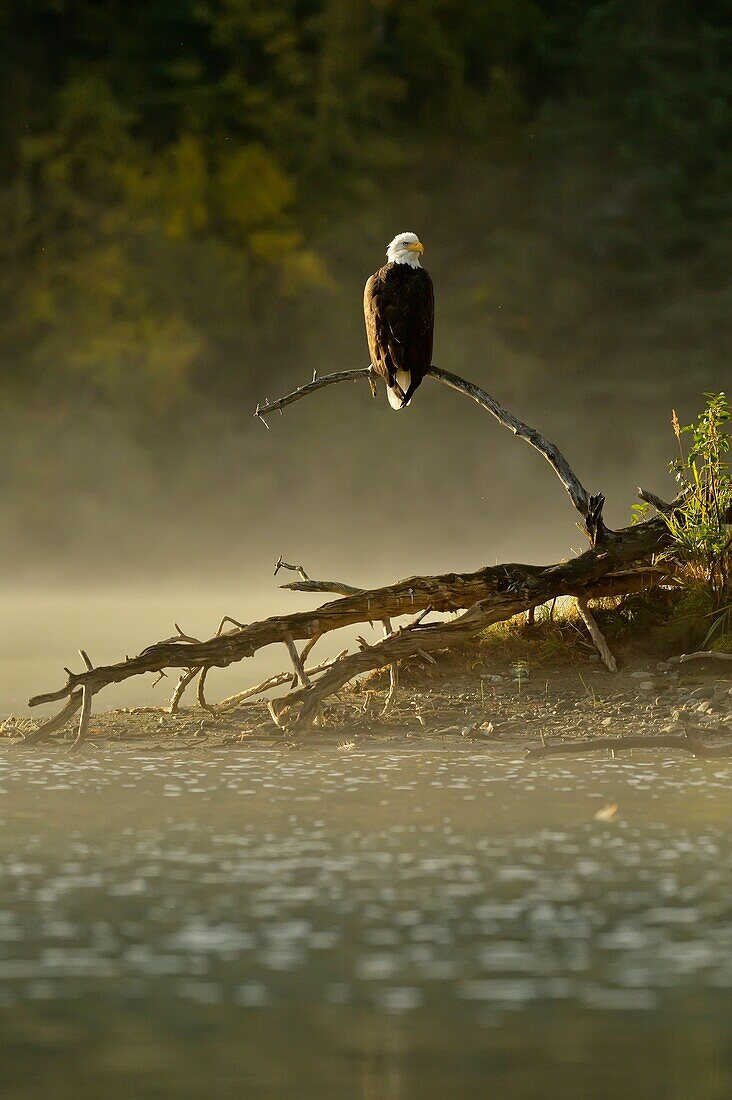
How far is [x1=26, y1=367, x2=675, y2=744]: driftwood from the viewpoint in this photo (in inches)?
223

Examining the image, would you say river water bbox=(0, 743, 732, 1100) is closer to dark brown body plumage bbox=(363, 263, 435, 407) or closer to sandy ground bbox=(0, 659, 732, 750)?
sandy ground bbox=(0, 659, 732, 750)

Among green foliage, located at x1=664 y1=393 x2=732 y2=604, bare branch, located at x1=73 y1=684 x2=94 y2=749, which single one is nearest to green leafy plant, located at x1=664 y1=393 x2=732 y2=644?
green foliage, located at x1=664 y1=393 x2=732 y2=604

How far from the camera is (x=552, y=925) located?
2.48 m

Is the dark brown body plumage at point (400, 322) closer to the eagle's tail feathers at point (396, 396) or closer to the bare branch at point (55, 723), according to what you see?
the eagle's tail feathers at point (396, 396)

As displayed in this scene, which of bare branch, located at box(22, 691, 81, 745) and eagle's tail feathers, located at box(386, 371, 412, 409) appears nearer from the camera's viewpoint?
bare branch, located at box(22, 691, 81, 745)

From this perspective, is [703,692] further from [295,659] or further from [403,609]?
[295,659]

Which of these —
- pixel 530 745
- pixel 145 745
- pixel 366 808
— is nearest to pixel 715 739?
pixel 530 745

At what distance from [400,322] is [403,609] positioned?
1247mm

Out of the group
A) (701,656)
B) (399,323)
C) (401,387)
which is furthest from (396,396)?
(701,656)

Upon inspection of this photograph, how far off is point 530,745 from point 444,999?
3.11m

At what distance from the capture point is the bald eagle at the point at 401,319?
6168 millimetres

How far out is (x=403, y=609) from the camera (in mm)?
6047

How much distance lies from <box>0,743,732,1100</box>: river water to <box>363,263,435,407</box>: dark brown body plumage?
2.44 metres

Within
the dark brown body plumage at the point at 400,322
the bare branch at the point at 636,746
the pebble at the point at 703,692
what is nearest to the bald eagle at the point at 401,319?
the dark brown body plumage at the point at 400,322
